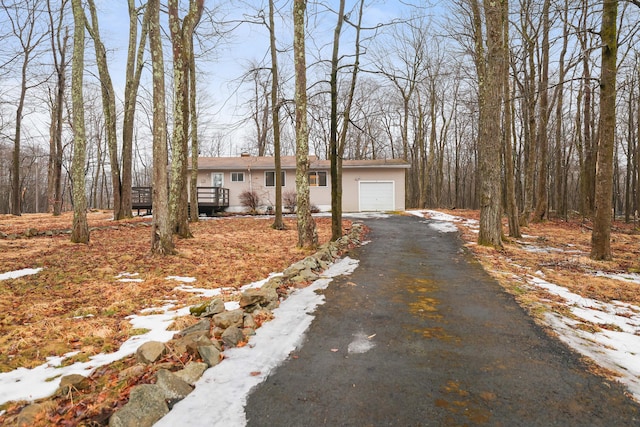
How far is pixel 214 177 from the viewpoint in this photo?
21.6 m

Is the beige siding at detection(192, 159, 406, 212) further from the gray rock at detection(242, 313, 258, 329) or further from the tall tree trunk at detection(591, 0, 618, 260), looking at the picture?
the gray rock at detection(242, 313, 258, 329)

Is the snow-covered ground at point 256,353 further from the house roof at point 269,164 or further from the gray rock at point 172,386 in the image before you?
the house roof at point 269,164

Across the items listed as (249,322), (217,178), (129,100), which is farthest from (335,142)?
(217,178)

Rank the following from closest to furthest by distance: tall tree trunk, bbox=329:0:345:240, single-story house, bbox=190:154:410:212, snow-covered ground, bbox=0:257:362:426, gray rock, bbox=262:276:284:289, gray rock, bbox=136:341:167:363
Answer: snow-covered ground, bbox=0:257:362:426
gray rock, bbox=136:341:167:363
gray rock, bbox=262:276:284:289
tall tree trunk, bbox=329:0:345:240
single-story house, bbox=190:154:410:212

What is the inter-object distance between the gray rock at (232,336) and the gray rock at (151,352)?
0.52 meters

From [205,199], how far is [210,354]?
60.9ft

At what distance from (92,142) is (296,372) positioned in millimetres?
37830

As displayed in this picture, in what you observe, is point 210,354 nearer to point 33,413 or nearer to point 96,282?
point 33,413

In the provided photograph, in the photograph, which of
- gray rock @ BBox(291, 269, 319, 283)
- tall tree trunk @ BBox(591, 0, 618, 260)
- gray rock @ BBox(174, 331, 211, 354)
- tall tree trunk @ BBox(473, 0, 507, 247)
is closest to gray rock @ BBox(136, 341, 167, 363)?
gray rock @ BBox(174, 331, 211, 354)

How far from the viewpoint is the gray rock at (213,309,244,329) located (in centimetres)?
349

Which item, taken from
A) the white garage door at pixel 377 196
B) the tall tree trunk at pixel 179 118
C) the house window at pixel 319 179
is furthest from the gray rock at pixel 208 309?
the white garage door at pixel 377 196

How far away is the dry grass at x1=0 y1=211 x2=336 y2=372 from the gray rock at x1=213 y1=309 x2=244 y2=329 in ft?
3.05

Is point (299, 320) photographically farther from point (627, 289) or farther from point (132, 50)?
point (132, 50)

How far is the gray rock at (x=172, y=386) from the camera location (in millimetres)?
2281
